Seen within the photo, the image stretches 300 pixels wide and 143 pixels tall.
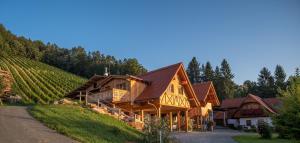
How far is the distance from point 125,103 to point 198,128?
13478mm

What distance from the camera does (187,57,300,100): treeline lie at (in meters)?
77.6

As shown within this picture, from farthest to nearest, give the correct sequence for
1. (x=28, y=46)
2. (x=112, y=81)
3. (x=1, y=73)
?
1. (x=28, y=46)
2. (x=112, y=81)
3. (x=1, y=73)

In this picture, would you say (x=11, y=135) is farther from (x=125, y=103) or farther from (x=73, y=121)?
(x=125, y=103)

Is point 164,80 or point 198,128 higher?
point 164,80

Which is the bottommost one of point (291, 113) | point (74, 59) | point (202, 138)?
point (202, 138)

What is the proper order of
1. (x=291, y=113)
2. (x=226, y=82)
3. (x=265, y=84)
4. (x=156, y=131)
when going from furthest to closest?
(x=265, y=84) < (x=226, y=82) < (x=291, y=113) < (x=156, y=131)

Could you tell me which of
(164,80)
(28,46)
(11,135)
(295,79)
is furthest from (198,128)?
(28,46)

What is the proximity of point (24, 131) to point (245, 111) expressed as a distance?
43.6m

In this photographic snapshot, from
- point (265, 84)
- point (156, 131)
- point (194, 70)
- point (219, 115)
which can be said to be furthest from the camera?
point (194, 70)

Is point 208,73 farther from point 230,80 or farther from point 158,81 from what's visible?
point 158,81

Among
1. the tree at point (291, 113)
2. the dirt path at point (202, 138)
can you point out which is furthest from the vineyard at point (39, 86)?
the tree at point (291, 113)

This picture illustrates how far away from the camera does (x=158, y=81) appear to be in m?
34.5

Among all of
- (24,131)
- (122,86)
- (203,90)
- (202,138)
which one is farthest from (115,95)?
(203,90)

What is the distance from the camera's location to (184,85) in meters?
37.0
